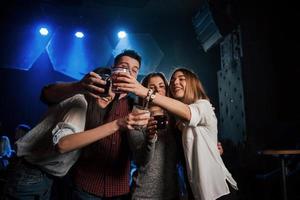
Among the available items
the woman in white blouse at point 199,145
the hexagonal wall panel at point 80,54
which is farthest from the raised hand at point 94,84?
the hexagonal wall panel at point 80,54

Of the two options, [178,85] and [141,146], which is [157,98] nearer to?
[141,146]

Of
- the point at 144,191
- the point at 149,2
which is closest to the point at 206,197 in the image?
the point at 144,191

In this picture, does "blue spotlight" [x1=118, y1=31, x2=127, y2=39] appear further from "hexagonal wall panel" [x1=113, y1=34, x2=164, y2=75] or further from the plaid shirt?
the plaid shirt

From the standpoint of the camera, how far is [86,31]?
6895 mm

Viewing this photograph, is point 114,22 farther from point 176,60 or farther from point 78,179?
point 78,179

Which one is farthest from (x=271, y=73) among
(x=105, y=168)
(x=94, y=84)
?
(x=94, y=84)

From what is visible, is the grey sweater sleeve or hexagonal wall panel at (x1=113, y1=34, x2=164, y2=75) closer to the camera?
the grey sweater sleeve

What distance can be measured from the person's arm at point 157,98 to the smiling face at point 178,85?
0.43 m

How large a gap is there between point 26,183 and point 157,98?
0.92 meters

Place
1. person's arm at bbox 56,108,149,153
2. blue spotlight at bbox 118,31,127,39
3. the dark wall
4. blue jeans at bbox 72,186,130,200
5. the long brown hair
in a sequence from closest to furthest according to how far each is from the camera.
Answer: person's arm at bbox 56,108,149,153 < blue jeans at bbox 72,186,130,200 < the long brown hair < the dark wall < blue spotlight at bbox 118,31,127,39

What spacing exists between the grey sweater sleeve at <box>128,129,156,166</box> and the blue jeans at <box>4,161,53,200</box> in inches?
22.1

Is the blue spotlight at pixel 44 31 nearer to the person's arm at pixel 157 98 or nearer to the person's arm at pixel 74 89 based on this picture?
the person's arm at pixel 74 89

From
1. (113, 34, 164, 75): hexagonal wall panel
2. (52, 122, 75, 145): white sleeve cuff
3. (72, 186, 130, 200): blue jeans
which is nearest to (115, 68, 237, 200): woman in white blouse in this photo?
(52, 122, 75, 145): white sleeve cuff

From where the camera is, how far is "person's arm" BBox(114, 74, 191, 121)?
1.26m
